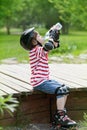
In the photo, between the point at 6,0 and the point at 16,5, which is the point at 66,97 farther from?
the point at 16,5

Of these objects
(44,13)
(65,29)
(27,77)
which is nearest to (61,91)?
(27,77)

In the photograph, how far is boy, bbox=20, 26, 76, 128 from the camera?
549 cm

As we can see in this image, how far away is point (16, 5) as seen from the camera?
126 feet

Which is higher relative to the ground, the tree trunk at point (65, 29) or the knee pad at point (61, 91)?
the tree trunk at point (65, 29)

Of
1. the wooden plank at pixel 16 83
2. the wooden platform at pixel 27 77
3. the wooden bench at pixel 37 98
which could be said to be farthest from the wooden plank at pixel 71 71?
the wooden plank at pixel 16 83

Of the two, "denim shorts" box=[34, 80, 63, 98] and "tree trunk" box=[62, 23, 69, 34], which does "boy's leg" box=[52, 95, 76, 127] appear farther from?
"tree trunk" box=[62, 23, 69, 34]

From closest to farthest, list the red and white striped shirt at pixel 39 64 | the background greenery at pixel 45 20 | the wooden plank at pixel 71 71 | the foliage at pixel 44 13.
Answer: the red and white striped shirt at pixel 39 64
the wooden plank at pixel 71 71
the background greenery at pixel 45 20
the foliage at pixel 44 13

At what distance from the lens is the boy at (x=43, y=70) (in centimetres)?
549

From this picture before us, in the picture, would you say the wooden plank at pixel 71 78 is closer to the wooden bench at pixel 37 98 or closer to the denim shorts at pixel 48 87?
the wooden bench at pixel 37 98

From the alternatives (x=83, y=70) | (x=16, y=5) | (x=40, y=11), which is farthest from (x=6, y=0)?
(x=83, y=70)

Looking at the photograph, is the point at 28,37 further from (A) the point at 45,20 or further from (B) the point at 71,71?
(A) the point at 45,20

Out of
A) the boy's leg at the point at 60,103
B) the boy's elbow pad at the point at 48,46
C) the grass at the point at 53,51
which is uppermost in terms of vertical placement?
the boy's elbow pad at the point at 48,46

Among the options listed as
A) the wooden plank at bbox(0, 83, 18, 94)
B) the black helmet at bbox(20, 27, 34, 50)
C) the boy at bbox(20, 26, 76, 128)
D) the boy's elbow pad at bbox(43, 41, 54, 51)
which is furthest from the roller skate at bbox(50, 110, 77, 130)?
the black helmet at bbox(20, 27, 34, 50)

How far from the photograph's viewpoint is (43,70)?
222 inches
